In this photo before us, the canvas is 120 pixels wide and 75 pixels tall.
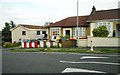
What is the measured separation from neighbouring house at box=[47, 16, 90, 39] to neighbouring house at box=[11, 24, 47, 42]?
52.1 feet

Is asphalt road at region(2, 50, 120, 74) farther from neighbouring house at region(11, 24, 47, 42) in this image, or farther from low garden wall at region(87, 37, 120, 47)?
neighbouring house at region(11, 24, 47, 42)

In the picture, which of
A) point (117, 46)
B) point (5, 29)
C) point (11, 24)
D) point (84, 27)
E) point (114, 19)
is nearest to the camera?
point (117, 46)

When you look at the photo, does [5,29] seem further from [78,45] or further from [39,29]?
[78,45]

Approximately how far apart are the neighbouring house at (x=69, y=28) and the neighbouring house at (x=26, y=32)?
1588cm

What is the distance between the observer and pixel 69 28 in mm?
36188

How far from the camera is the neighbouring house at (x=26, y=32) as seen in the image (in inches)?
2148

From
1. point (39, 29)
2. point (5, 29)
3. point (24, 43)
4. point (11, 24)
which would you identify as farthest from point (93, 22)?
point (11, 24)

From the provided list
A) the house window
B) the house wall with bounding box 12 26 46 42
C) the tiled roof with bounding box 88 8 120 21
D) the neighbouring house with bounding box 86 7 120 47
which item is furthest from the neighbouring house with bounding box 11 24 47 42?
the neighbouring house with bounding box 86 7 120 47

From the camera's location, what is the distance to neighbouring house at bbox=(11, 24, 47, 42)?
179 feet

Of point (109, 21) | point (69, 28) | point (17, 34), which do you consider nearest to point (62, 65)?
point (109, 21)

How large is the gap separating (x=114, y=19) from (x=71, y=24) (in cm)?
869

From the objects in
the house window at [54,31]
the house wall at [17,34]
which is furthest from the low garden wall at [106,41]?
the house wall at [17,34]

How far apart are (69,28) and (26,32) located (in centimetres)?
2147

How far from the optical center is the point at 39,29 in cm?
5697
